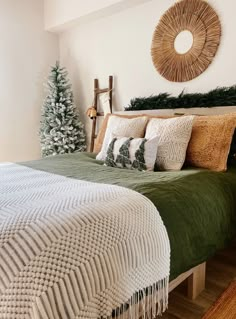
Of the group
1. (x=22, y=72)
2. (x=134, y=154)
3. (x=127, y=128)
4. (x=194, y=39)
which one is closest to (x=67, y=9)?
(x=22, y=72)

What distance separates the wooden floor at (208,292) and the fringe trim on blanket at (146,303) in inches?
11.7

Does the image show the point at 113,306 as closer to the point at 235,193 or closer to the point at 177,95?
the point at 235,193

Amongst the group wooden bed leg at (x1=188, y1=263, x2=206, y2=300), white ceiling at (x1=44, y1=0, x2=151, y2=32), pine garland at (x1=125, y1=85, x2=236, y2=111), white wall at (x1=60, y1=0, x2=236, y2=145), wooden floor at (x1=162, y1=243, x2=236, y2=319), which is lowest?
wooden floor at (x1=162, y1=243, x2=236, y2=319)

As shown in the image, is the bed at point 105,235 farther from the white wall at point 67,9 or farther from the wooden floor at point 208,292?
the white wall at point 67,9

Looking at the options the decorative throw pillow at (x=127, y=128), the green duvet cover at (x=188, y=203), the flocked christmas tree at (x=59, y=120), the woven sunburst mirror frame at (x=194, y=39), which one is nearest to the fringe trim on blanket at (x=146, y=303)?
the green duvet cover at (x=188, y=203)

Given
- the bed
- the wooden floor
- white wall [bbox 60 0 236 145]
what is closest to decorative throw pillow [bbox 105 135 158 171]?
the bed

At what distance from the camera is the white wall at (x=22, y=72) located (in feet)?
11.1

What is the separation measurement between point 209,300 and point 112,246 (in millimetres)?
896

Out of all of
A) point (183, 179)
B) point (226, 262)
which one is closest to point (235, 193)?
point (183, 179)

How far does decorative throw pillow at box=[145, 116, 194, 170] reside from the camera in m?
1.85

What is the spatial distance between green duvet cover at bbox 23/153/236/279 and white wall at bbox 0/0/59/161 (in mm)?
2018

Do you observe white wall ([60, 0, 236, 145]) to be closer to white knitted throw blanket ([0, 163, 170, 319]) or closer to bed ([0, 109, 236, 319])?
bed ([0, 109, 236, 319])

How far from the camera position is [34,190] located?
1.22 meters

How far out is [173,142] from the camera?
1.87 m
